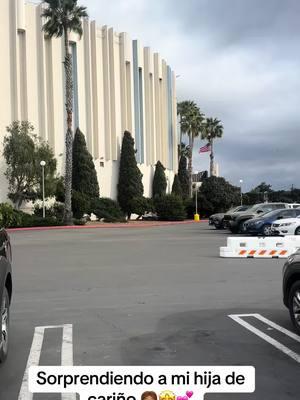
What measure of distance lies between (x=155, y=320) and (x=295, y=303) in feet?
6.59

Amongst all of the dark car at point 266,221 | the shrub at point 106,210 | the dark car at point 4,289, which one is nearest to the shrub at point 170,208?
the shrub at point 106,210

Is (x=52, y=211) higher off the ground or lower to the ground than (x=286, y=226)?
higher

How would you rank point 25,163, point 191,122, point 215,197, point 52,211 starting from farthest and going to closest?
1. point 191,122
2. point 215,197
3. point 52,211
4. point 25,163

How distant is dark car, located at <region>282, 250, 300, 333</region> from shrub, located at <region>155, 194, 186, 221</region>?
45381mm

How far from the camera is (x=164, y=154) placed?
6606 cm

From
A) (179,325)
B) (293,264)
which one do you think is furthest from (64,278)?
(293,264)

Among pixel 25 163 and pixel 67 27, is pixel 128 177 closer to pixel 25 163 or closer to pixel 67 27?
pixel 25 163

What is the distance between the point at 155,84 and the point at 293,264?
5835 cm

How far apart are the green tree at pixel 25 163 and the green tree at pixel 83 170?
499cm

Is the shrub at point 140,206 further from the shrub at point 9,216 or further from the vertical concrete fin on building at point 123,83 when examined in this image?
the shrub at point 9,216

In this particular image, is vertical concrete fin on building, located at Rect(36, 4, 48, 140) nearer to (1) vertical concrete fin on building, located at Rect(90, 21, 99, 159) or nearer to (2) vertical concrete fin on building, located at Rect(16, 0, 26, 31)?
(2) vertical concrete fin on building, located at Rect(16, 0, 26, 31)

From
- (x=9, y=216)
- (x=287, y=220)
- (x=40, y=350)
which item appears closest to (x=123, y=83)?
(x=9, y=216)

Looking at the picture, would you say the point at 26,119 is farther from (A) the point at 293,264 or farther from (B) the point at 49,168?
(A) the point at 293,264

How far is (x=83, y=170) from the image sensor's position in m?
48.2
